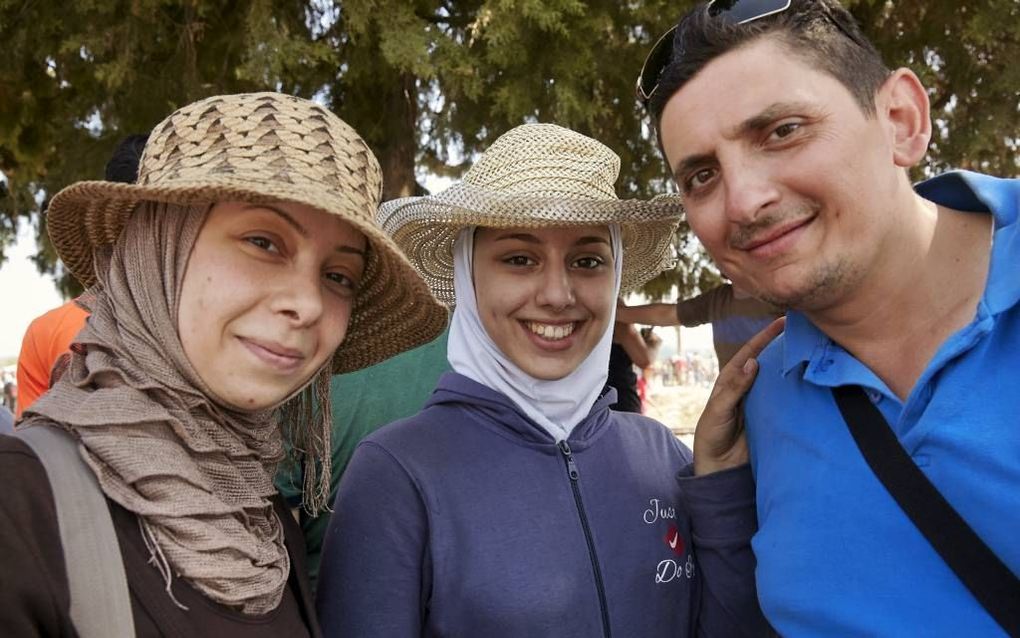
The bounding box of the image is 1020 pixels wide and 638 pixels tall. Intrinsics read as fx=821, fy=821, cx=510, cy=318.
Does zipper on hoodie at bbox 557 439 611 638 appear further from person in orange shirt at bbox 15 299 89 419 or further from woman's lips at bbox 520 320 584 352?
person in orange shirt at bbox 15 299 89 419

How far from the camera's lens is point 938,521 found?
149cm

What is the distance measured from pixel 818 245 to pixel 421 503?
1.01 meters

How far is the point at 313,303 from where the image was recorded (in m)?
1.55

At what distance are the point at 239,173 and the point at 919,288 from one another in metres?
1.37

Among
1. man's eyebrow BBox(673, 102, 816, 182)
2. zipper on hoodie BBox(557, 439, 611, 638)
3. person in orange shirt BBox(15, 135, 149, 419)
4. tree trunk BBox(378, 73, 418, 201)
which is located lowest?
zipper on hoodie BBox(557, 439, 611, 638)

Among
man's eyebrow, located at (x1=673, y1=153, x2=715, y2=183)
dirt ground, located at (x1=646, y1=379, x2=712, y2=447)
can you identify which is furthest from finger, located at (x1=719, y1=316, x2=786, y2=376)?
dirt ground, located at (x1=646, y1=379, x2=712, y2=447)

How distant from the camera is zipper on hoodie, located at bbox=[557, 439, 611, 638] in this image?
1.82 meters

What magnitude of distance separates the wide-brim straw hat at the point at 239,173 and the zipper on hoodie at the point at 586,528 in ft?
2.07

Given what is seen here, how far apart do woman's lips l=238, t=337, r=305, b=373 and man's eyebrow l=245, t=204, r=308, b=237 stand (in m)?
0.22

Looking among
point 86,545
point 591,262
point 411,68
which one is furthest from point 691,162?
point 411,68

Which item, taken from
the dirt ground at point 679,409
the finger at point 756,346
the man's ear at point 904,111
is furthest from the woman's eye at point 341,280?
the dirt ground at point 679,409

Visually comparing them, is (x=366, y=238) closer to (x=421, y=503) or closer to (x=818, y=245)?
(x=421, y=503)

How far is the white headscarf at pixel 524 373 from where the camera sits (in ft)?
6.84

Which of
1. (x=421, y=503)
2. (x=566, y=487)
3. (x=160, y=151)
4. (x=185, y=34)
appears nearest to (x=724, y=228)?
(x=566, y=487)
